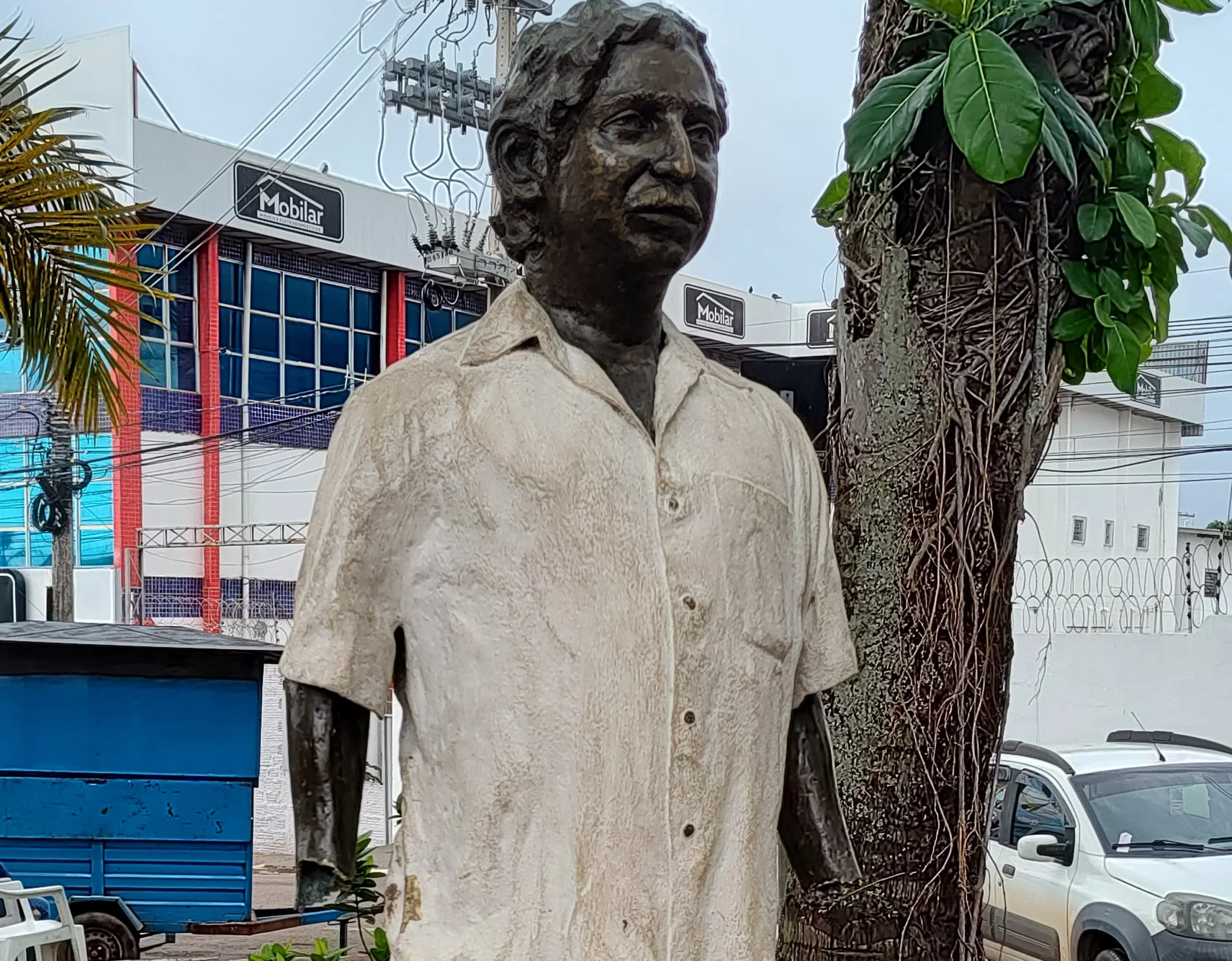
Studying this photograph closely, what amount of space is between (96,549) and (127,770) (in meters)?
11.1

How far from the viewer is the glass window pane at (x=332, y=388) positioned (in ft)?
67.0

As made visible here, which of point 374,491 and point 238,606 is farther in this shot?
point 238,606

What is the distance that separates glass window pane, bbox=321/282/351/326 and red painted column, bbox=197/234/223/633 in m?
1.76

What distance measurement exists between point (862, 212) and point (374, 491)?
2359 mm

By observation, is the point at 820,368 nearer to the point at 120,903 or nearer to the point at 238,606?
the point at 120,903

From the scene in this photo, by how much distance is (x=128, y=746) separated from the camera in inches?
324

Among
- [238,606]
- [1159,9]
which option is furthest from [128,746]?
[238,606]

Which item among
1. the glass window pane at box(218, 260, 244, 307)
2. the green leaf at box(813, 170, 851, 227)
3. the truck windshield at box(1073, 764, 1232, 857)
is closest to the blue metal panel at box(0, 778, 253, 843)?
the truck windshield at box(1073, 764, 1232, 857)

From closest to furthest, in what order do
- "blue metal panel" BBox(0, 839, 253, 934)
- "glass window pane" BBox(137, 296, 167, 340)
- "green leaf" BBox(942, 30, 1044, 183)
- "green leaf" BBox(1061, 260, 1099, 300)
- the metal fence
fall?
"green leaf" BBox(942, 30, 1044, 183)
"green leaf" BBox(1061, 260, 1099, 300)
"blue metal panel" BBox(0, 839, 253, 934)
the metal fence
"glass window pane" BBox(137, 296, 167, 340)

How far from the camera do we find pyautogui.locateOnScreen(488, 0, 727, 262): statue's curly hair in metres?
1.99

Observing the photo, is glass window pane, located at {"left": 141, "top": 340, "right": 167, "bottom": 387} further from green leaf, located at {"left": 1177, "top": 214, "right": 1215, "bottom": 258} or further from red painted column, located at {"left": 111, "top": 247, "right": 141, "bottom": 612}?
green leaf, located at {"left": 1177, "top": 214, "right": 1215, "bottom": 258}

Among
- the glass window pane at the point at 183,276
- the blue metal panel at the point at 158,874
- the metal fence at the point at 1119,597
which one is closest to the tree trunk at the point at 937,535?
the metal fence at the point at 1119,597

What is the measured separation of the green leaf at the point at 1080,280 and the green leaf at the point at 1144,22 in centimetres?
57

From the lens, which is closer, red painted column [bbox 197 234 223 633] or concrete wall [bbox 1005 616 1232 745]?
concrete wall [bbox 1005 616 1232 745]
